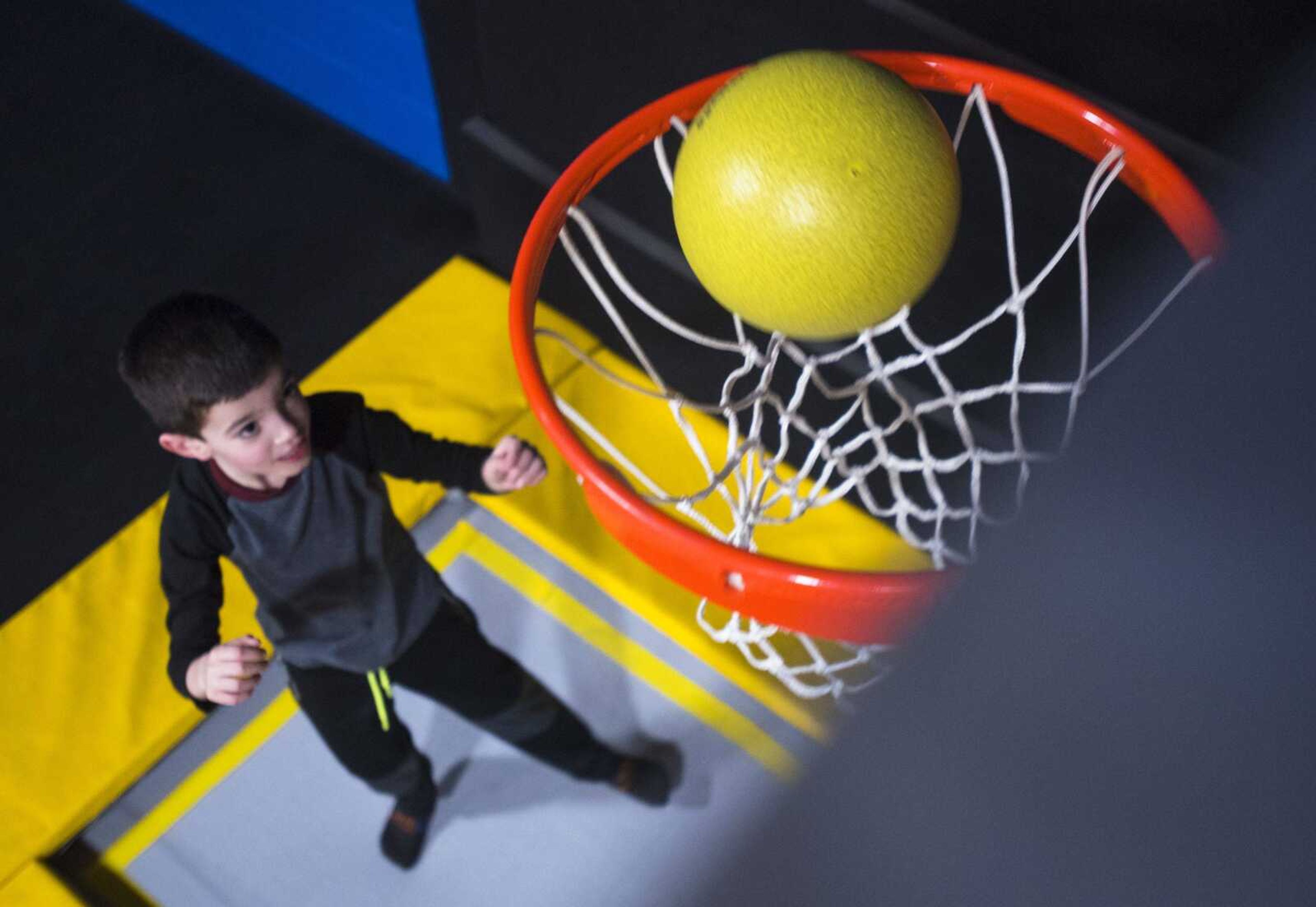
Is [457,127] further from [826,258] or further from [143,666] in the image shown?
[826,258]

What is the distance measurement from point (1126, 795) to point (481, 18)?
193cm

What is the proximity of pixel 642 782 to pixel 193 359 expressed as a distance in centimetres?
98

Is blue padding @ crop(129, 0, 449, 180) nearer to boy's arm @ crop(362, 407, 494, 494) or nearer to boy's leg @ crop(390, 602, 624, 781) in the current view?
boy's arm @ crop(362, 407, 494, 494)

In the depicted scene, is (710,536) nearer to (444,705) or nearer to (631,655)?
(444,705)

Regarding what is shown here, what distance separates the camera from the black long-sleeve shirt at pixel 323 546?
1298 mm

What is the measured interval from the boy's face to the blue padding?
1334 millimetres

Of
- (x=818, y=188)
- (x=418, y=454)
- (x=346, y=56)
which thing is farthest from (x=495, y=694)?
(x=346, y=56)

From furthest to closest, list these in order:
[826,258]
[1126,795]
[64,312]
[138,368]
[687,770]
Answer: [64,312]
[687,770]
[138,368]
[826,258]
[1126,795]

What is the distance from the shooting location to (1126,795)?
26cm

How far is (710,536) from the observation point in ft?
3.06

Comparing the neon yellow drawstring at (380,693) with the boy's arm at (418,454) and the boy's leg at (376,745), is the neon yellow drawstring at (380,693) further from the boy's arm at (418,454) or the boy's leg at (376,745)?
the boy's arm at (418,454)

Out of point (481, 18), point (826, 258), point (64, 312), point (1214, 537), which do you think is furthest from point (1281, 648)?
point (64, 312)

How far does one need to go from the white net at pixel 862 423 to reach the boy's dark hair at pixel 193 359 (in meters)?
0.37

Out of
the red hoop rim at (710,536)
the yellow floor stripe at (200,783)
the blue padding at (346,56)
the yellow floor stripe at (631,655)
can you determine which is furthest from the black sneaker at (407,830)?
the blue padding at (346,56)
